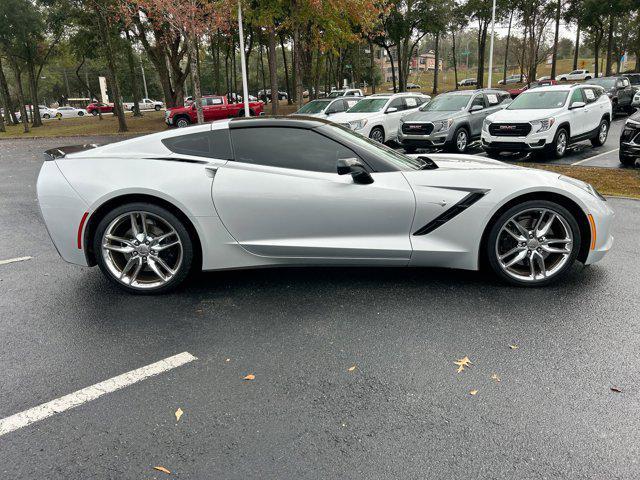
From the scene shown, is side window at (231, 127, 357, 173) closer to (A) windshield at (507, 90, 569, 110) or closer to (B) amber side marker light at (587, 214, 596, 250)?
(B) amber side marker light at (587, 214, 596, 250)

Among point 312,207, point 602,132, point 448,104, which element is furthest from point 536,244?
point 602,132

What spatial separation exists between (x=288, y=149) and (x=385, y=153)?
863 millimetres

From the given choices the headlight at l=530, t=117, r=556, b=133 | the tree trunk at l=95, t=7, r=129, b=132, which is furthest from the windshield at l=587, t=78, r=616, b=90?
the tree trunk at l=95, t=7, r=129, b=132

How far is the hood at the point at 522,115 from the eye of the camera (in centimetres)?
1113

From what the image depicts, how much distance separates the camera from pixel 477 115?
1384 cm

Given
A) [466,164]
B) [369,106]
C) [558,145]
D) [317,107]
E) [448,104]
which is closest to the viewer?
[466,164]

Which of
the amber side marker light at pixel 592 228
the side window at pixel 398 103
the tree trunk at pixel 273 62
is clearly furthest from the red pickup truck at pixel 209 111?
the amber side marker light at pixel 592 228

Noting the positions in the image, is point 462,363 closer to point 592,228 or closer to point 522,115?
point 592,228

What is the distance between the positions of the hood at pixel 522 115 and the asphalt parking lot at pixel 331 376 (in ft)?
24.7

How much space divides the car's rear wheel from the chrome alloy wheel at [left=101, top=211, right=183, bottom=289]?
992 centimetres

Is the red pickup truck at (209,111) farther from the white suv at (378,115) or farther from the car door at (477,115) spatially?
the car door at (477,115)

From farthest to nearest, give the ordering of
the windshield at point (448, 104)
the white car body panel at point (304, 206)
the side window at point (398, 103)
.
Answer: the side window at point (398, 103) < the windshield at point (448, 104) < the white car body panel at point (304, 206)

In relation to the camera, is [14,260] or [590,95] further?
[590,95]

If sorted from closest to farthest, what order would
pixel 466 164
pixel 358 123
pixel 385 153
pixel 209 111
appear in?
pixel 385 153 < pixel 466 164 < pixel 358 123 < pixel 209 111
